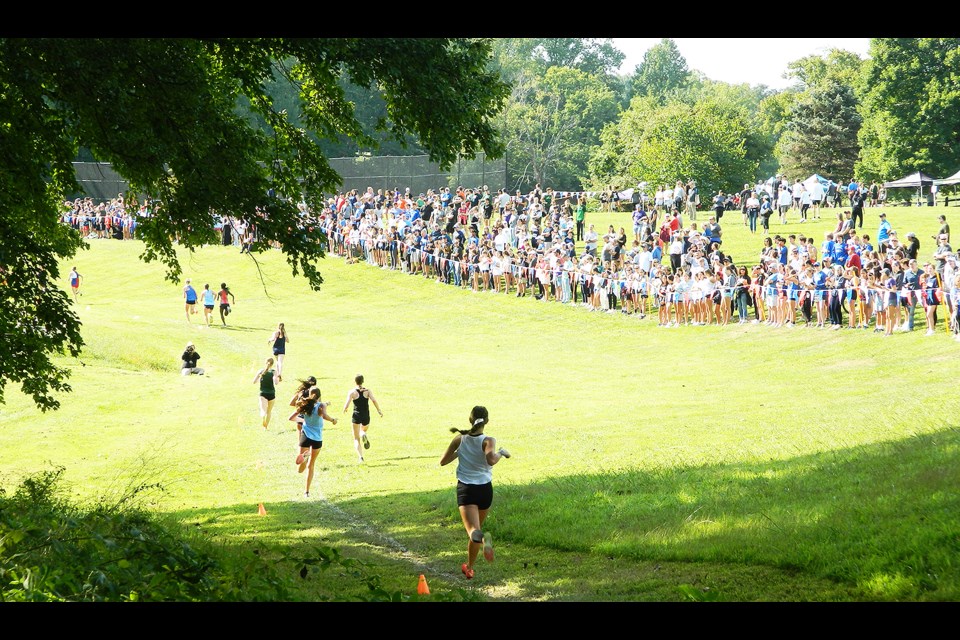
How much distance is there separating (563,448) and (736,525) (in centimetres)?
724

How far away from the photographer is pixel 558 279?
38969mm

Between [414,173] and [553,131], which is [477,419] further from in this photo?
[553,131]

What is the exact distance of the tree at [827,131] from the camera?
233ft

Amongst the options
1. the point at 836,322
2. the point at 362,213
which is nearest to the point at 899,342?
the point at 836,322

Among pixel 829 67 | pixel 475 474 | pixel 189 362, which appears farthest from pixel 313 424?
pixel 829 67

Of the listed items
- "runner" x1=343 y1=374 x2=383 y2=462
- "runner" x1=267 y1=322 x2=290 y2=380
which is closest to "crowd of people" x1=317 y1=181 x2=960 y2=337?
"runner" x1=343 y1=374 x2=383 y2=462

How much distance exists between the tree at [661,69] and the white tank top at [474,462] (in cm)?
11828

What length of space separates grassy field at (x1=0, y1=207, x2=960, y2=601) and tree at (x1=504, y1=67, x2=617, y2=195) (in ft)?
146

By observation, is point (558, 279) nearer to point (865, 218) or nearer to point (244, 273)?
point (865, 218)

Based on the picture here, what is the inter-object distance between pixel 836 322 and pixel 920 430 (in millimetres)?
14376

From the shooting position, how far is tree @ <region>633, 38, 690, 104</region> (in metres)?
126

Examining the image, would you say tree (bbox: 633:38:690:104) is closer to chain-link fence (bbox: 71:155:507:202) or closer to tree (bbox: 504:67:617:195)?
tree (bbox: 504:67:617:195)

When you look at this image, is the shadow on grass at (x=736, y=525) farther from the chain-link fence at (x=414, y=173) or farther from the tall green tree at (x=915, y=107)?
the tall green tree at (x=915, y=107)
